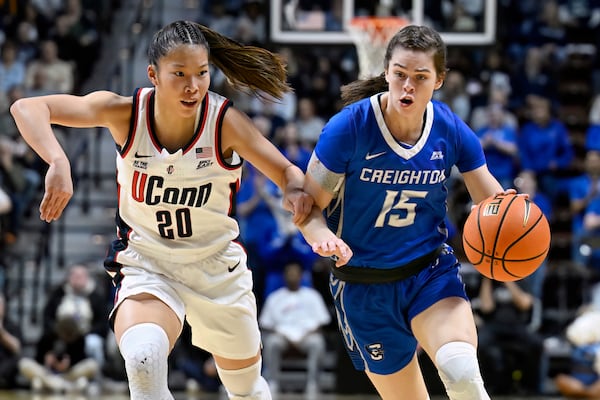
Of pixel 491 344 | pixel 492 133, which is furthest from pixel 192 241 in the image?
pixel 492 133

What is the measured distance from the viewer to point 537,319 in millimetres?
10398

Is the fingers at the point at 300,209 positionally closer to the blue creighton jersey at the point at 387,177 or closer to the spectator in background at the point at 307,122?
the blue creighton jersey at the point at 387,177

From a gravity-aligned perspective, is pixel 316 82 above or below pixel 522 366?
above

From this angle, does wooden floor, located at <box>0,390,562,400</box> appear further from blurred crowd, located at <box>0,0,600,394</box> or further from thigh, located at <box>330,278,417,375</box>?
thigh, located at <box>330,278,417,375</box>

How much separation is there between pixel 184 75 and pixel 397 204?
1170 mm

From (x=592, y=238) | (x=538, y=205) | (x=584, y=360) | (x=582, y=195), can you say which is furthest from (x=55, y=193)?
(x=582, y=195)

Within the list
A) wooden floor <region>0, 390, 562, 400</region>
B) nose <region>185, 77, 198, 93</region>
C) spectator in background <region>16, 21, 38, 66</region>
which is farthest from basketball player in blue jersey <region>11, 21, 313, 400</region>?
spectator in background <region>16, 21, 38, 66</region>

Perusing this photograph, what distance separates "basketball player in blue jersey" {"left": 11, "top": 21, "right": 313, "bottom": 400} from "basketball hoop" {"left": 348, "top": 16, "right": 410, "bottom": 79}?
3.47 m

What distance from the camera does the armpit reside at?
190 inches

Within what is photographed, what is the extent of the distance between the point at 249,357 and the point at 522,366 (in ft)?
17.8

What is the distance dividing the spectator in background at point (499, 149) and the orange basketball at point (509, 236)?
6.46 m

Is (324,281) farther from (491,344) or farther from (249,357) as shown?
(249,357)

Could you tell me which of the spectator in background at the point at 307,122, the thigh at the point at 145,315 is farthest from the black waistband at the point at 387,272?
the spectator in background at the point at 307,122

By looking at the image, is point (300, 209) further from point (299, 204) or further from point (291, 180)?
point (291, 180)
